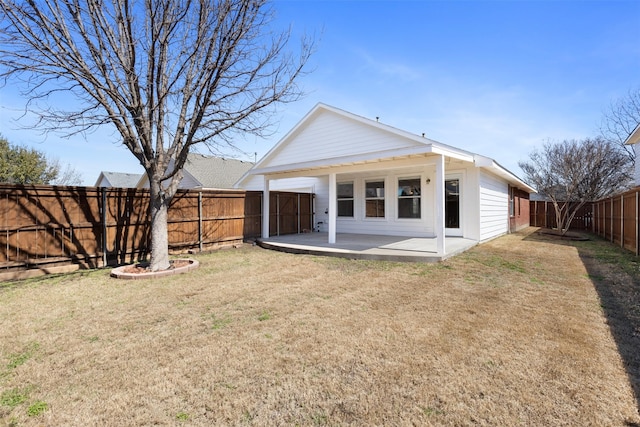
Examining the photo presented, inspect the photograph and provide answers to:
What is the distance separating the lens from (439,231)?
295 inches

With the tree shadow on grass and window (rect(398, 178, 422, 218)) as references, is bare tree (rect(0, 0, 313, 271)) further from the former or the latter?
the tree shadow on grass

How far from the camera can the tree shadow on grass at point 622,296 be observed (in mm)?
2885

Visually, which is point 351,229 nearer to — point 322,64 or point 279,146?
point 279,146

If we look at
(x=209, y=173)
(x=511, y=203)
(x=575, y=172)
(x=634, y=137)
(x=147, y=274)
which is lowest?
(x=147, y=274)

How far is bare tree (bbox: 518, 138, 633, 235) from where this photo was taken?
14625 millimetres

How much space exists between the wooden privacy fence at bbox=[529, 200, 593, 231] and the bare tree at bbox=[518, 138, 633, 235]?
1.61ft

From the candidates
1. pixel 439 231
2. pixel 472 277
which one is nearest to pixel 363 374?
pixel 472 277

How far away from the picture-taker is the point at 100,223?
7.34 m

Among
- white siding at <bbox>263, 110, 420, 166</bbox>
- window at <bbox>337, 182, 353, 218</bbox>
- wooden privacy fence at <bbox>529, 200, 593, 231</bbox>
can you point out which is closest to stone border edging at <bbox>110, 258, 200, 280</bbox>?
white siding at <bbox>263, 110, 420, 166</bbox>

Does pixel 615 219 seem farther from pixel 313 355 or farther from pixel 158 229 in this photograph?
pixel 158 229

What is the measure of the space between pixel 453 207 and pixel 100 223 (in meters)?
10.6

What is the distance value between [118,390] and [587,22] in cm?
1469

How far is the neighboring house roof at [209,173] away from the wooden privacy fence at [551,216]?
20.5 metres

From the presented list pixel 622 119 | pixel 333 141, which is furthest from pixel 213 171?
pixel 622 119
